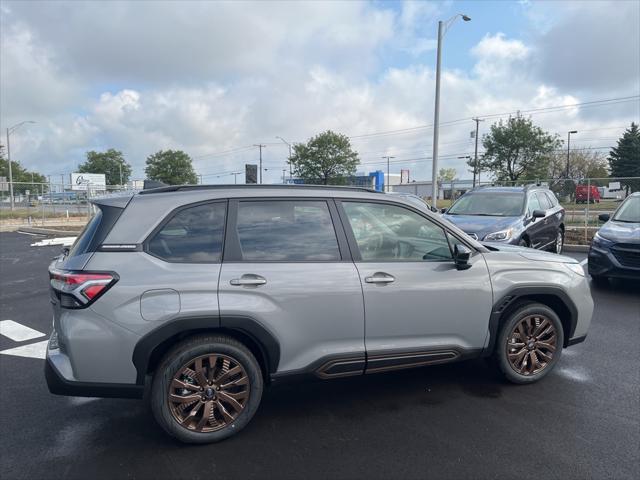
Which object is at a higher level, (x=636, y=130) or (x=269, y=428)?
(x=636, y=130)

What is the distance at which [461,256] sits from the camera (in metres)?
3.60

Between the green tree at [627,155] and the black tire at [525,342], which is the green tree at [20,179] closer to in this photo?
the black tire at [525,342]

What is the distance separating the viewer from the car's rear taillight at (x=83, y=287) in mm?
2914

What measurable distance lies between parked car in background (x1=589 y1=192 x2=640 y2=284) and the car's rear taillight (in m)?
7.43

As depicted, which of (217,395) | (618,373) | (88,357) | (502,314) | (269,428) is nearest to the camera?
(88,357)

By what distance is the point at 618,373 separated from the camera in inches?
172

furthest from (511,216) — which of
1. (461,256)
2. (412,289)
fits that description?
(412,289)

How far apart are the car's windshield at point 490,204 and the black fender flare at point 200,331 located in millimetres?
7224

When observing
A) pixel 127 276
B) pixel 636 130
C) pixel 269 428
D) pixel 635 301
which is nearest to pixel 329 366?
pixel 269 428

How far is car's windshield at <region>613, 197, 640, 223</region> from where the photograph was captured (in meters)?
8.25

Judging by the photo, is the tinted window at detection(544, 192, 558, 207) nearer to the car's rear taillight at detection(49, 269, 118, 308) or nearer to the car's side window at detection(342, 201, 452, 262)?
the car's side window at detection(342, 201, 452, 262)

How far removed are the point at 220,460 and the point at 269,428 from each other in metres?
0.49

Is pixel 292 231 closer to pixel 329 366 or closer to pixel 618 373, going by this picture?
pixel 329 366

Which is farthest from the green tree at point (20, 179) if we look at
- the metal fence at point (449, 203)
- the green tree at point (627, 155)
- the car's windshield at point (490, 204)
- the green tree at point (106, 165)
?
the green tree at point (627, 155)
